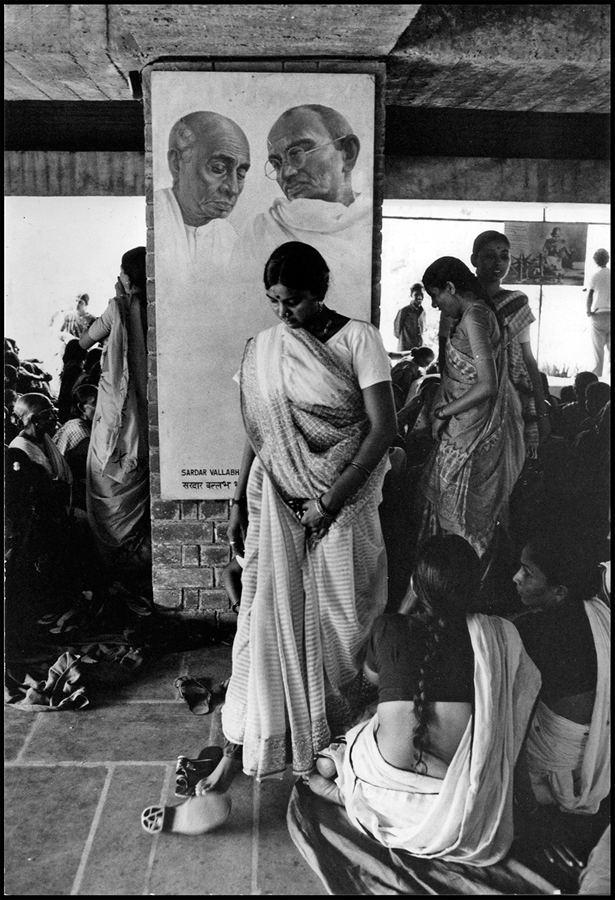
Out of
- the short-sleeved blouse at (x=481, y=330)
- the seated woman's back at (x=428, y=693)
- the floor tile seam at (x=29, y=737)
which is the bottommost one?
the floor tile seam at (x=29, y=737)

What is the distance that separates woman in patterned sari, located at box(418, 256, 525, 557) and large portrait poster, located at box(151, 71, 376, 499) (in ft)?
1.26

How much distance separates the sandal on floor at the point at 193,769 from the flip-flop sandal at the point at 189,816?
0.08 meters

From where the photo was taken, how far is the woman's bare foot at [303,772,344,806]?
2.51 m

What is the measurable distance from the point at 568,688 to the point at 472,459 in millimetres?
1015

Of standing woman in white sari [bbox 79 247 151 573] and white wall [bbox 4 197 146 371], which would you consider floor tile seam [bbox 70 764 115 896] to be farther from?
white wall [bbox 4 197 146 371]

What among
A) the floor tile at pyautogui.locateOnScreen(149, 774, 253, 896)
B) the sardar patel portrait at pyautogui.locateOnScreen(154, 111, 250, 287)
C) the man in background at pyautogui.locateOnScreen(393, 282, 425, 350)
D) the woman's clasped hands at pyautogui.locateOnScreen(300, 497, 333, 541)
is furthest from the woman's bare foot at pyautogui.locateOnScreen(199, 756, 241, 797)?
the sardar patel portrait at pyautogui.locateOnScreen(154, 111, 250, 287)

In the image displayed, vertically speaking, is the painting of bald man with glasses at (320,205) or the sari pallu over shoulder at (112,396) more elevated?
the painting of bald man with glasses at (320,205)

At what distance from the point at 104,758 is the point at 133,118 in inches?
104

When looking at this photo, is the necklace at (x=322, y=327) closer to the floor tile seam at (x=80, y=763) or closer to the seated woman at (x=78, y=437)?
the seated woman at (x=78, y=437)

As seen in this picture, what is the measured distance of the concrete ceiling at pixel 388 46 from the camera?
275cm

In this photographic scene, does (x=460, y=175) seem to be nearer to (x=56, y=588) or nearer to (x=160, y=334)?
(x=160, y=334)

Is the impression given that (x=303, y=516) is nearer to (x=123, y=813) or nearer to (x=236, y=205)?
(x=123, y=813)

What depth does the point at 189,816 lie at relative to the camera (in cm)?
245

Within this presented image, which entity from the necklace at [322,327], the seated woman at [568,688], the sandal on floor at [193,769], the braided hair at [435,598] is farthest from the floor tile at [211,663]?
the necklace at [322,327]
